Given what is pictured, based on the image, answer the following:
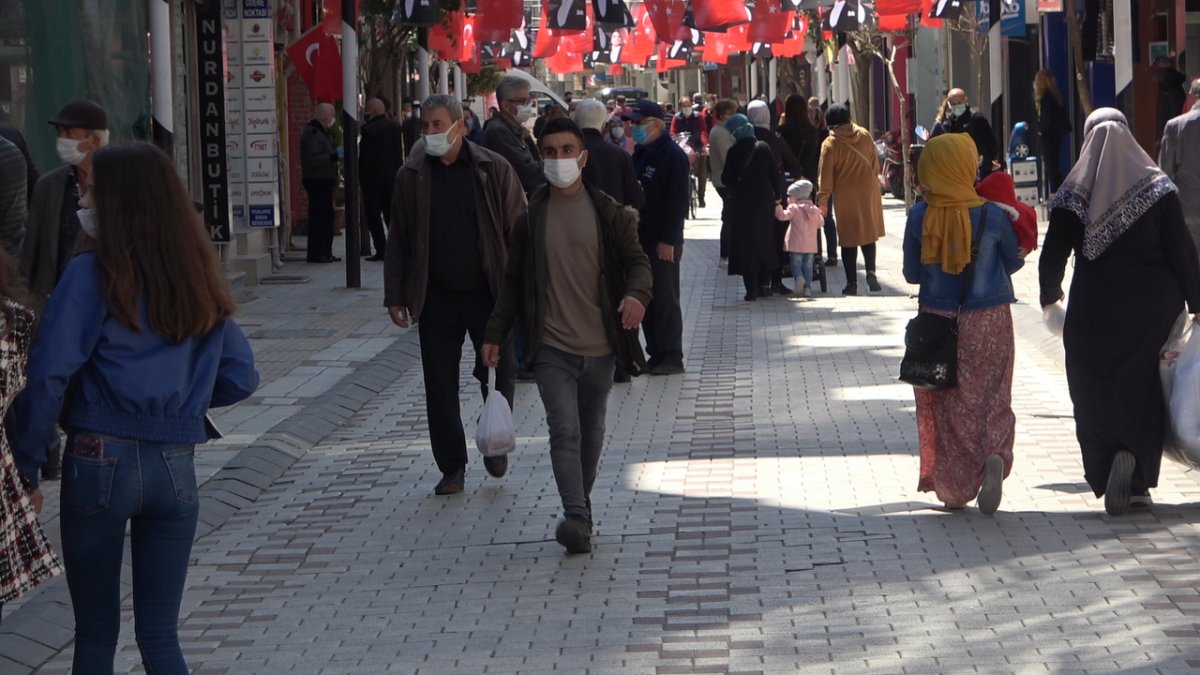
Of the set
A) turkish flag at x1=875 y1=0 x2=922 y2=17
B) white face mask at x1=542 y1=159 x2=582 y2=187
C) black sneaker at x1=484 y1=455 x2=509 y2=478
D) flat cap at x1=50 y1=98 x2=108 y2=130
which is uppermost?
turkish flag at x1=875 y1=0 x2=922 y2=17

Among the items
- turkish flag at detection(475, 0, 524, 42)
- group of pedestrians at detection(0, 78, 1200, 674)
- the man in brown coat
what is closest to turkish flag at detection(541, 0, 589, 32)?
turkish flag at detection(475, 0, 524, 42)

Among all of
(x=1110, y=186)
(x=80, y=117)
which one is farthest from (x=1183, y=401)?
(x=80, y=117)

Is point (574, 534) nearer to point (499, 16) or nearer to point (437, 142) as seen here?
point (437, 142)

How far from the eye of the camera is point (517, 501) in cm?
932

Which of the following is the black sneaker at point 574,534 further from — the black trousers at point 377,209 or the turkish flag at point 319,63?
the turkish flag at point 319,63

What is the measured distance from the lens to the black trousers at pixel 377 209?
2361 cm

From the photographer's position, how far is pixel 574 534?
25.9 ft

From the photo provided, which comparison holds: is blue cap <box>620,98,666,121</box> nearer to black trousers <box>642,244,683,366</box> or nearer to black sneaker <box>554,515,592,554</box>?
black trousers <box>642,244,683,366</box>

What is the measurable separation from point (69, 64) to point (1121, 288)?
32.4ft

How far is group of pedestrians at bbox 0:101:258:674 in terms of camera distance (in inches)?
191

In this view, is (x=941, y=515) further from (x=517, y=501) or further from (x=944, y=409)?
(x=517, y=501)

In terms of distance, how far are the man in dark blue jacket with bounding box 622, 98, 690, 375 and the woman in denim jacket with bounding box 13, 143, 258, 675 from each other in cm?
879

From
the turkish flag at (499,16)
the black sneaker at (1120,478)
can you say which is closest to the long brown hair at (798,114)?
the turkish flag at (499,16)

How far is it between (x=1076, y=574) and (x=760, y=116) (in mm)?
11684
